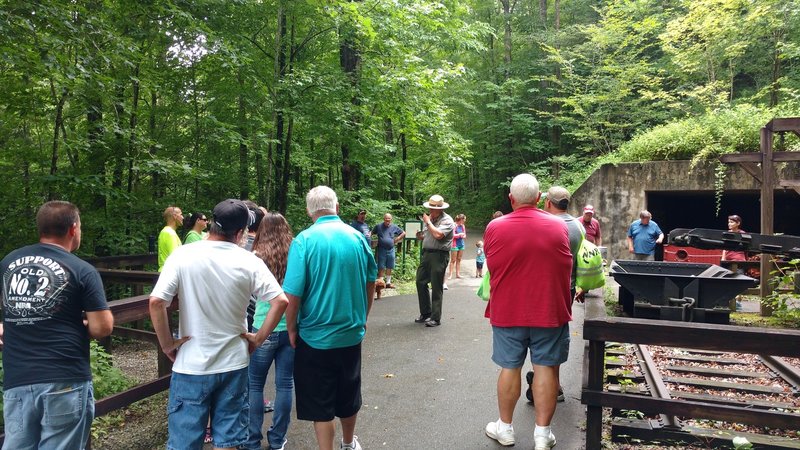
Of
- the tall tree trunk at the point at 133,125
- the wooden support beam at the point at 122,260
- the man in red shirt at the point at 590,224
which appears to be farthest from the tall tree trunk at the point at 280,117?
the man in red shirt at the point at 590,224

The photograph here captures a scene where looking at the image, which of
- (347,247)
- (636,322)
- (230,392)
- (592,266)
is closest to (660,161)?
(592,266)

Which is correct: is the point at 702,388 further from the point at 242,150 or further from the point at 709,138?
the point at 709,138

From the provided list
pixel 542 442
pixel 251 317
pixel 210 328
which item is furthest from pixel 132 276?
pixel 542 442

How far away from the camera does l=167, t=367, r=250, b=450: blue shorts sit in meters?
2.71

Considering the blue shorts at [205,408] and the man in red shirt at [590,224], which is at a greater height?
the man in red shirt at [590,224]

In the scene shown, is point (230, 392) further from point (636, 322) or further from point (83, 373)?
point (636, 322)

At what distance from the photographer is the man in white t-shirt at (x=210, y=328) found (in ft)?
8.94

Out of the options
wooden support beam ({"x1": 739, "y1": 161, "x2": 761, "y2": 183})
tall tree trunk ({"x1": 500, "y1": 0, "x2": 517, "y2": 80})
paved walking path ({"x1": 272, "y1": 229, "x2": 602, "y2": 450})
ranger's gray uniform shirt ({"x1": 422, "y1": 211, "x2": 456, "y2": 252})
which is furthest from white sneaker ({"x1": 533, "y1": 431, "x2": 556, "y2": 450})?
tall tree trunk ({"x1": 500, "y1": 0, "x2": 517, "y2": 80})

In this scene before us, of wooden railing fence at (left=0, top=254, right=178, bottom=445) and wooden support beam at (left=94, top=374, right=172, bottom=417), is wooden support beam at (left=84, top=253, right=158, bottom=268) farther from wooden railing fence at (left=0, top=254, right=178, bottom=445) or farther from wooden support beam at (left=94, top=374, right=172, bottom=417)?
wooden support beam at (left=94, top=374, right=172, bottom=417)

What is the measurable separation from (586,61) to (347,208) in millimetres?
14476

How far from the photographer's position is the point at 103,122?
827cm

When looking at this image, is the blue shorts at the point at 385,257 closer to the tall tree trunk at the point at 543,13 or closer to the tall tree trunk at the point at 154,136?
the tall tree trunk at the point at 154,136

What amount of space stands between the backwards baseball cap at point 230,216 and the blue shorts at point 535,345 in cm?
211

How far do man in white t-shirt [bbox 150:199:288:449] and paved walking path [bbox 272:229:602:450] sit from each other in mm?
1270
